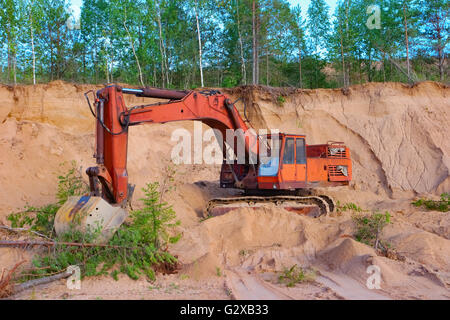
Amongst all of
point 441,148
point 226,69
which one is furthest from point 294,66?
point 441,148

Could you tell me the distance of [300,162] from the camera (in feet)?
32.7

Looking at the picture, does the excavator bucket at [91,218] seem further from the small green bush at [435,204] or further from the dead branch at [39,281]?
the small green bush at [435,204]

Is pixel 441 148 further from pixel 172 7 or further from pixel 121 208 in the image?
pixel 172 7

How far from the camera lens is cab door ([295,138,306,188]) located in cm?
988

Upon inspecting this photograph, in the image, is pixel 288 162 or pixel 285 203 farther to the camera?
pixel 288 162

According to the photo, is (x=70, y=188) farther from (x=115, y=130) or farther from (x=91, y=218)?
(x=91, y=218)

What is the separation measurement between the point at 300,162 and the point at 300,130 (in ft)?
26.4

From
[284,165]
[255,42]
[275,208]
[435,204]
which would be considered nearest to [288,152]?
[284,165]

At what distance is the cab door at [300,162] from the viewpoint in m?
9.88

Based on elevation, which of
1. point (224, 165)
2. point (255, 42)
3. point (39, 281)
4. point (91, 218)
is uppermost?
point (255, 42)

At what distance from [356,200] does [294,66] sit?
1594 cm

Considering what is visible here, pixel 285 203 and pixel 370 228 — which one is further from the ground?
pixel 285 203

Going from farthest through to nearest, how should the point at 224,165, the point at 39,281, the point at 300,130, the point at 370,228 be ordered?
the point at 300,130 → the point at 224,165 → the point at 370,228 → the point at 39,281

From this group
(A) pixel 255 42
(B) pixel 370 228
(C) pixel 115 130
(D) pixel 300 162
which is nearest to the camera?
(C) pixel 115 130
